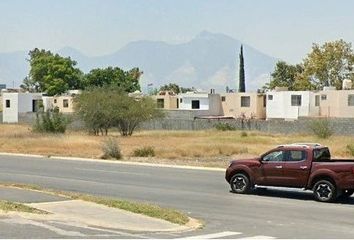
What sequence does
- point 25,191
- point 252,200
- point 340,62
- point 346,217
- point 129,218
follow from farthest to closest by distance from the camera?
1. point 340,62
2. point 252,200
3. point 25,191
4. point 346,217
5. point 129,218

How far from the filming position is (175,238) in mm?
12250

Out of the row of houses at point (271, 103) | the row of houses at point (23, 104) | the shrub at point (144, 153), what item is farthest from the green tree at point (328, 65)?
the shrub at point (144, 153)

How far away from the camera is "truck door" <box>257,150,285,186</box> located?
2130 cm

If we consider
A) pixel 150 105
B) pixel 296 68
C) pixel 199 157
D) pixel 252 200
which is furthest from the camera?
pixel 296 68

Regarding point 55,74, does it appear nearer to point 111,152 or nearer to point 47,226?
point 111,152

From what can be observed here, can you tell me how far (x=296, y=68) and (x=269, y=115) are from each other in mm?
30595

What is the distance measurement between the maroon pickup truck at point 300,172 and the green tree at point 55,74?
11896 centimetres

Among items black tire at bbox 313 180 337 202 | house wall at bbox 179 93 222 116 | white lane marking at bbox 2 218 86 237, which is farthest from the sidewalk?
house wall at bbox 179 93 222 116

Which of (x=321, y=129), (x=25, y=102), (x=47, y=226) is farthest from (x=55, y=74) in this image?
(x=47, y=226)

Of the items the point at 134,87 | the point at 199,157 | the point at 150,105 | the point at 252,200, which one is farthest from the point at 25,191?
the point at 134,87

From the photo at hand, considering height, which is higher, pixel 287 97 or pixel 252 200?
pixel 287 97

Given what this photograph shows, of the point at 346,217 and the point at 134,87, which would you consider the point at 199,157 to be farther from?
the point at 134,87

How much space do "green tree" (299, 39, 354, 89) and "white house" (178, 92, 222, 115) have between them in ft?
49.4

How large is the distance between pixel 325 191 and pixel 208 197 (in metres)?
3.55
